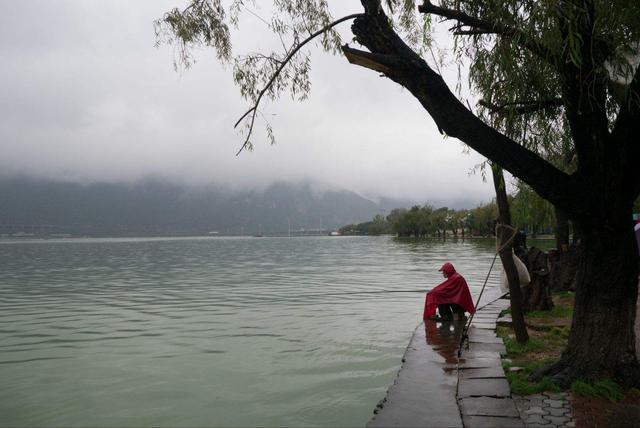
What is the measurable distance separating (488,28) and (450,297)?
23.4 feet

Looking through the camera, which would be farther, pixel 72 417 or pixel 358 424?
pixel 72 417

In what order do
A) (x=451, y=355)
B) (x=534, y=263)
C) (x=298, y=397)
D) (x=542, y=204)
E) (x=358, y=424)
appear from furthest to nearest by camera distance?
(x=542, y=204)
(x=534, y=263)
(x=451, y=355)
(x=298, y=397)
(x=358, y=424)

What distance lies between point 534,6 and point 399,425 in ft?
15.6

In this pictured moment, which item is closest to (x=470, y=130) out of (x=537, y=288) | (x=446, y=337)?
(x=446, y=337)

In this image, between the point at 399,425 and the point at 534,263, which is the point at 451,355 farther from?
the point at 534,263

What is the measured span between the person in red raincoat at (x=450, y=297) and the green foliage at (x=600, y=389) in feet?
18.0

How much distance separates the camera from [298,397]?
315 inches

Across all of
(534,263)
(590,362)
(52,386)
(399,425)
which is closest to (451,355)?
(590,362)

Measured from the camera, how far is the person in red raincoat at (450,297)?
472 inches

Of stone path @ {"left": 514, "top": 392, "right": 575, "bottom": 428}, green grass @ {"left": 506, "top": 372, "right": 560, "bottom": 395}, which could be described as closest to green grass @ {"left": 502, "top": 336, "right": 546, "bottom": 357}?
green grass @ {"left": 506, "top": 372, "right": 560, "bottom": 395}

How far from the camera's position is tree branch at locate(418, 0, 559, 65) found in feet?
19.5

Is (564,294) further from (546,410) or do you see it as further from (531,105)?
(546,410)

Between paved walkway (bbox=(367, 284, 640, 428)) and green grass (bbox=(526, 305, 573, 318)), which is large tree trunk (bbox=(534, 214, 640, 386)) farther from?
green grass (bbox=(526, 305, 573, 318))

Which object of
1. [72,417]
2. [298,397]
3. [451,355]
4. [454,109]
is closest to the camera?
[454,109]
